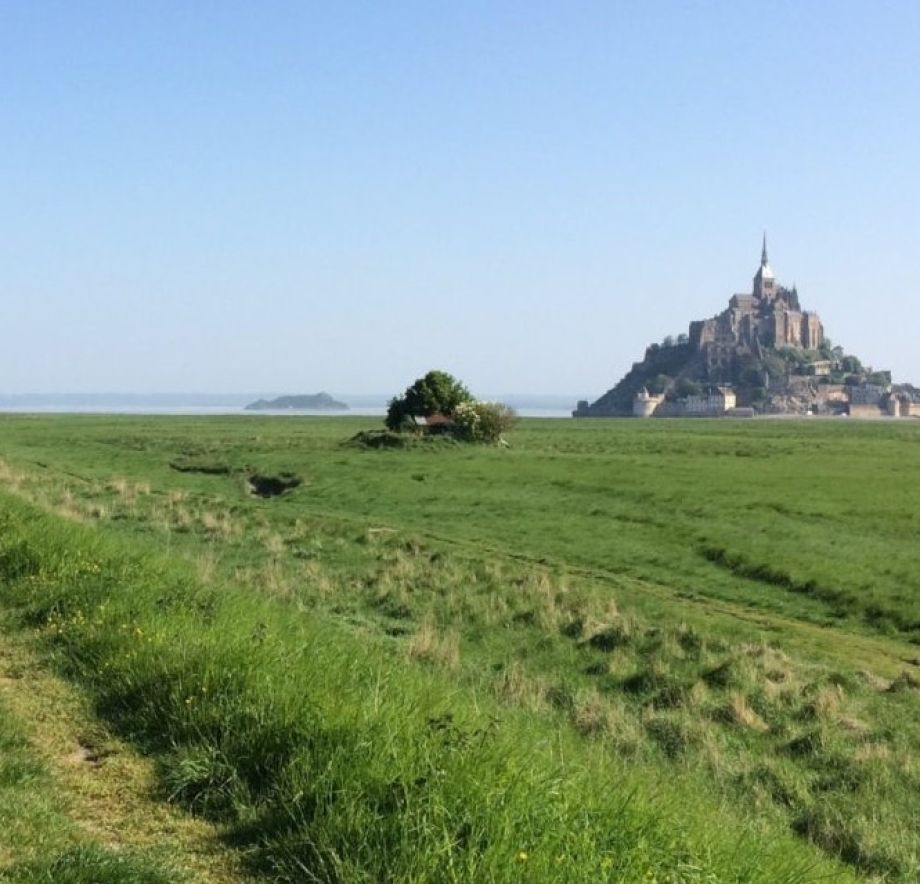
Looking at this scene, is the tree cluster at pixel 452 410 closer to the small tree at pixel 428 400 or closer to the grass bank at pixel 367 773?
the small tree at pixel 428 400

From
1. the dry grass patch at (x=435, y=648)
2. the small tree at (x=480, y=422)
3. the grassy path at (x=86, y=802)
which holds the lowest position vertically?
the dry grass patch at (x=435, y=648)

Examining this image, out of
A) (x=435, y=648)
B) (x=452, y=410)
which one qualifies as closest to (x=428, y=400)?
(x=452, y=410)

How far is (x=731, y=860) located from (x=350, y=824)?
230 cm

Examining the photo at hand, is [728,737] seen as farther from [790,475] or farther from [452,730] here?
[790,475]

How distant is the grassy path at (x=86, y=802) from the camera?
230 inches

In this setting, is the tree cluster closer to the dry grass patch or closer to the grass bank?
the dry grass patch

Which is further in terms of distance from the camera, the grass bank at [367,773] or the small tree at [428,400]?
the small tree at [428,400]

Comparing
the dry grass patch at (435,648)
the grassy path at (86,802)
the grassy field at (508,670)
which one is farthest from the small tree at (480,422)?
the grassy path at (86,802)

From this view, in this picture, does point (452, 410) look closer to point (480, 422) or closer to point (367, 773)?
point (480, 422)

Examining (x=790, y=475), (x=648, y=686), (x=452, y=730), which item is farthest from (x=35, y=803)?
(x=790, y=475)

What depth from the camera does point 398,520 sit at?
4106 cm

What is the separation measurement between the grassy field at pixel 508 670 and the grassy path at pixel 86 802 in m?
0.20

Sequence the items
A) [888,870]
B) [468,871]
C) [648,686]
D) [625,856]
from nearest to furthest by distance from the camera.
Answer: [468,871] → [625,856] → [888,870] → [648,686]

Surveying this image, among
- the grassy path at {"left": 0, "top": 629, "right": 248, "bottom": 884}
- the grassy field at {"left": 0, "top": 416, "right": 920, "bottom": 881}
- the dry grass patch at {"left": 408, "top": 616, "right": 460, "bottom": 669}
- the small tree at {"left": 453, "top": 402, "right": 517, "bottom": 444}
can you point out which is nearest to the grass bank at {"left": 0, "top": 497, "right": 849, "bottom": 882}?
the grassy field at {"left": 0, "top": 416, "right": 920, "bottom": 881}
